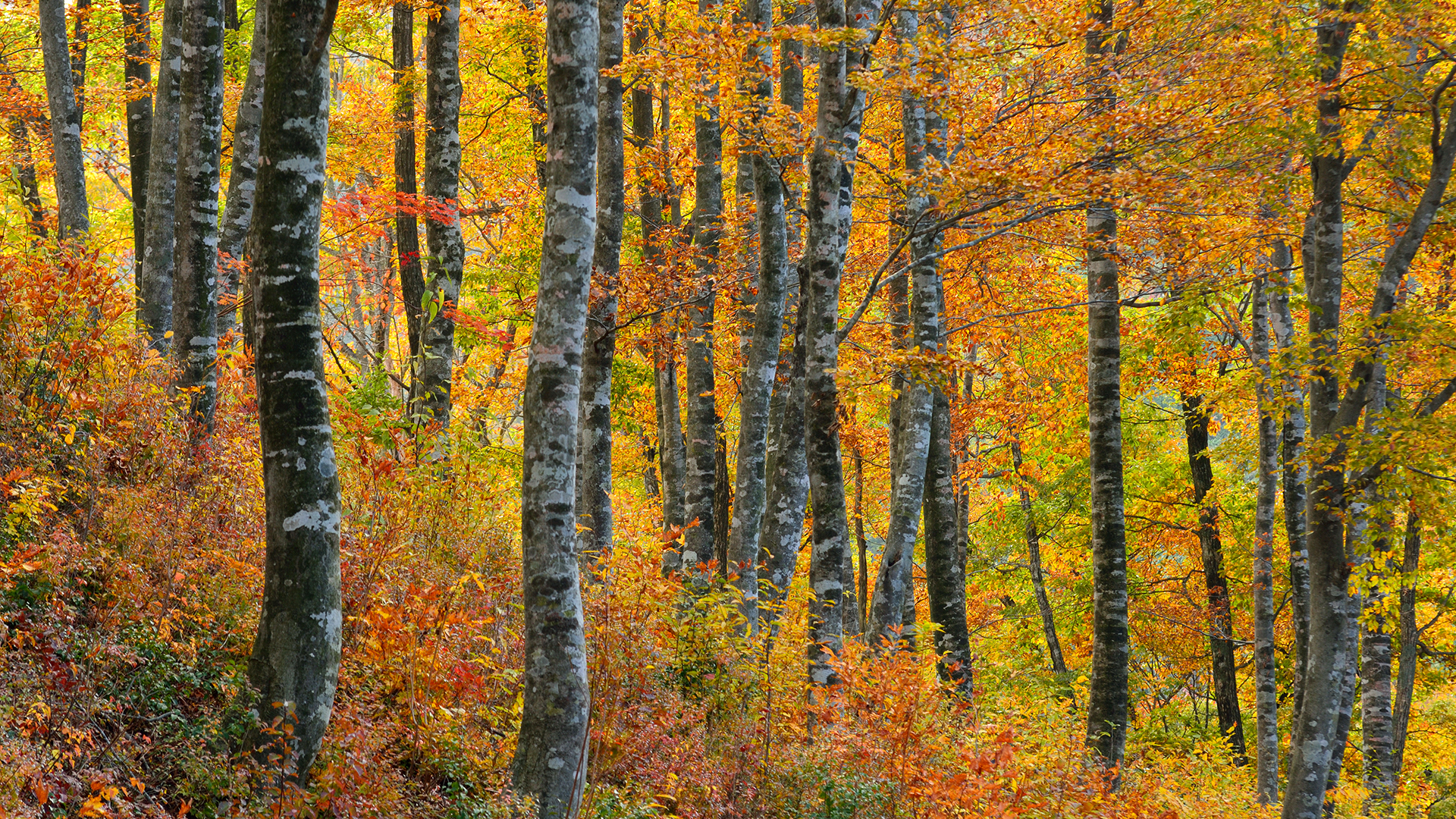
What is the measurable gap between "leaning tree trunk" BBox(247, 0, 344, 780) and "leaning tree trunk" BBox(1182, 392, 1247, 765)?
1626 cm

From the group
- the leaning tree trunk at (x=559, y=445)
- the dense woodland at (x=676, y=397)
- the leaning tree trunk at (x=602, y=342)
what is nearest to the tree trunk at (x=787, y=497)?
the dense woodland at (x=676, y=397)

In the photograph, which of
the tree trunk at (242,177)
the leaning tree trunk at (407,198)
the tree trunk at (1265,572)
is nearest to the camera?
the tree trunk at (242,177)

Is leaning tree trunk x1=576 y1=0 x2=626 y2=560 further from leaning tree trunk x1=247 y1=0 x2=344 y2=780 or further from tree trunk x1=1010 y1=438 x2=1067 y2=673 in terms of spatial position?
tree trunk x1=1010 y1=438 x2=1067 y2=673

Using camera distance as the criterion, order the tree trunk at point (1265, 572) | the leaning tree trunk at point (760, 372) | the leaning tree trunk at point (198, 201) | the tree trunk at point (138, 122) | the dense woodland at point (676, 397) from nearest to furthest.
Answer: the dense woodland at point (676, 397) → the leaning tree trunk at point (198, 201) → the leaning tree trunk at point (760, 372) → the tree trunk at point (138, 122) → the tree trunk at point (1265, 572)

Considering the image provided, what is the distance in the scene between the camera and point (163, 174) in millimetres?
9641

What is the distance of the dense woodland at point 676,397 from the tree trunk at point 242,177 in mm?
82

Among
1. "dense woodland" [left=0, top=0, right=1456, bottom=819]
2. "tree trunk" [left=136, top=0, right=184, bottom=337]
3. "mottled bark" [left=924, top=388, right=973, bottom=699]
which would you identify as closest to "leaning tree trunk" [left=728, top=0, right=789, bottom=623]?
"dense woodland" [left=0, top=0, right=1456, bottom=819]

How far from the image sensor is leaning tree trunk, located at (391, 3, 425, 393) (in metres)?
11.2

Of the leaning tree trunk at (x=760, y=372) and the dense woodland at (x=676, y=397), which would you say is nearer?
the dense woodland at (x=676, y=397)

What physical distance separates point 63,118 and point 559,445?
1158 cm

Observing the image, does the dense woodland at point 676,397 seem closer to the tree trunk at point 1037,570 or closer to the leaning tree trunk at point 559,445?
the leaning tree trunk at point 559,445

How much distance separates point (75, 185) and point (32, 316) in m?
7.83

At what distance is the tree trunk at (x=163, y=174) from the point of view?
9.56 meters

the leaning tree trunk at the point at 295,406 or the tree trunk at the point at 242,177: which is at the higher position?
the tree trunk at the point at 242,177
